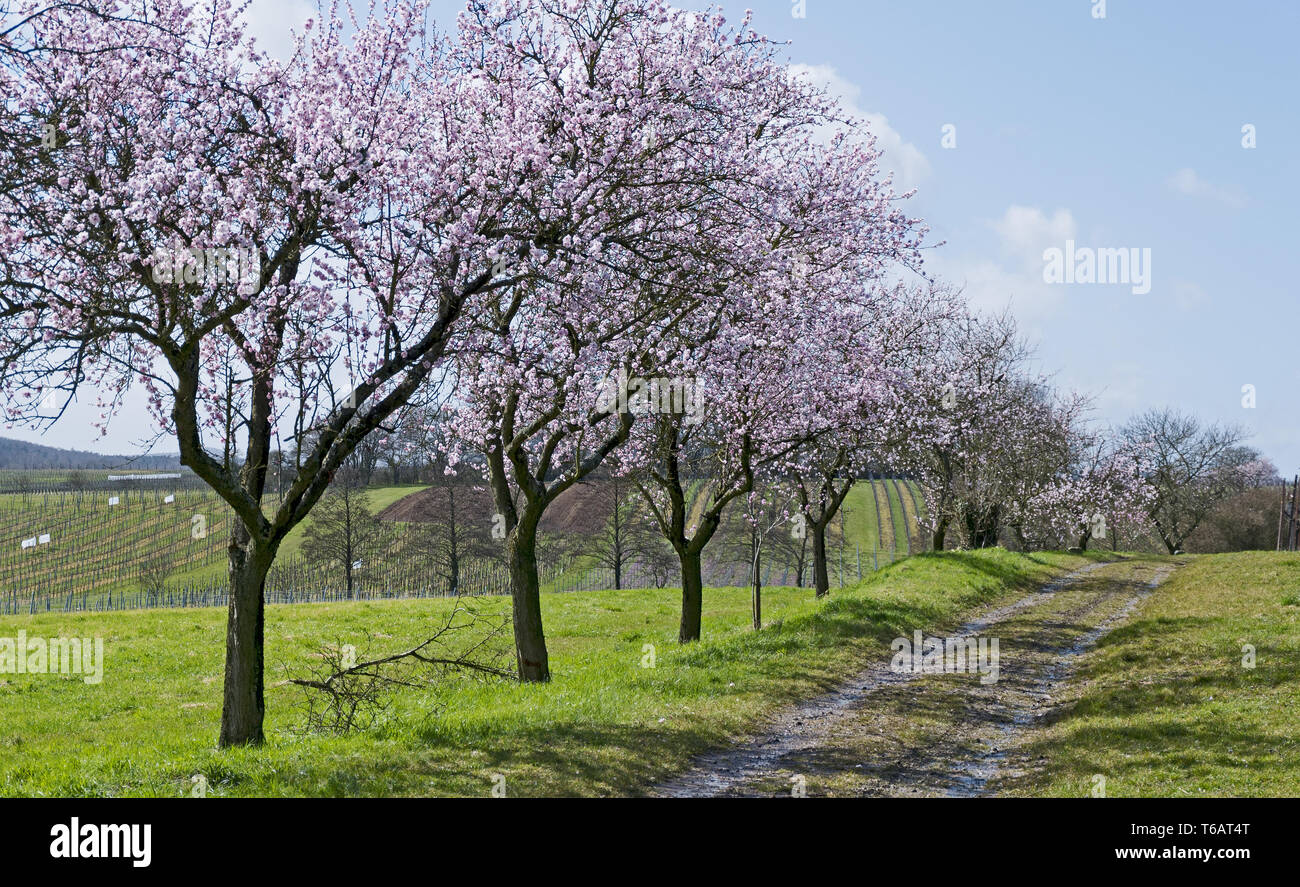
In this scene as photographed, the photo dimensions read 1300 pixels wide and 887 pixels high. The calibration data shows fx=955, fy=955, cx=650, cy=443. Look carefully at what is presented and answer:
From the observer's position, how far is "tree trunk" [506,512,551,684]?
17.8 metres

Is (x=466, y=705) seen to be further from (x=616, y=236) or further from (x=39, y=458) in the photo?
(x=39, y=458)

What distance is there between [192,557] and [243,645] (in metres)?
78.7

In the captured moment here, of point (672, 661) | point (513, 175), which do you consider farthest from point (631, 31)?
point (672, 661)

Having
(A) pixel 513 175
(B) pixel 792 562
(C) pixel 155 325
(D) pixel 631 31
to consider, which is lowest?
(B) pixel 792 562

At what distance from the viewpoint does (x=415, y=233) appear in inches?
475

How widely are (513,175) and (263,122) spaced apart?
3.20 m

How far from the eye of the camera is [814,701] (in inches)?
553

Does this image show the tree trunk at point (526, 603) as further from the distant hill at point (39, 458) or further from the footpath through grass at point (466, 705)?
the distant hill at point (39, 458)

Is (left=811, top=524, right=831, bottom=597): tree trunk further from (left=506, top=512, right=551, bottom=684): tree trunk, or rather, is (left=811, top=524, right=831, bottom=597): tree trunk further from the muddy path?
(left=506, top=512, right=551, bottom=684): tree trunk
